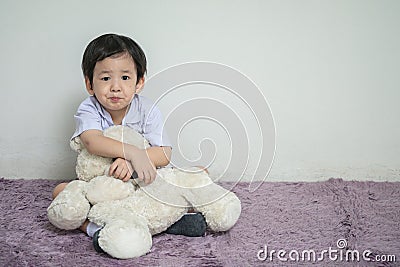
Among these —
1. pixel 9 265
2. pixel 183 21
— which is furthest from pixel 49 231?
pixel 183 21

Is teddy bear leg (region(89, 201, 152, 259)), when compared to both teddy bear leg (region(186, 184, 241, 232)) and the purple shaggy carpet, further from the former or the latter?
teddy bear leg (region(186, 184, 241, 232))

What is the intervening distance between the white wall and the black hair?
254 millimetres

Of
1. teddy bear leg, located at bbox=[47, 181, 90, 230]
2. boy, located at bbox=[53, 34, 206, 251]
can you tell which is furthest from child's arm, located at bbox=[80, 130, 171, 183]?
teddy bear leg, located at bbox=[47, 181, 90, 230]

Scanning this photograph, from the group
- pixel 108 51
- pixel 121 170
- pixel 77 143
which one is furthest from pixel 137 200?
pixel 108 51

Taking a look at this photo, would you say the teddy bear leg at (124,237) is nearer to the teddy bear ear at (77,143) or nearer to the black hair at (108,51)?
the teddy bear ear at (77,143)

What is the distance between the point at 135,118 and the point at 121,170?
0.66 feet

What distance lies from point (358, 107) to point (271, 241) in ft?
2.25

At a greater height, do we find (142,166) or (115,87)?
(115,87)

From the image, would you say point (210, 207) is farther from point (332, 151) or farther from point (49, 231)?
point (332, 151)

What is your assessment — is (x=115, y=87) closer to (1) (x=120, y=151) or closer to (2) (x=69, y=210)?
(1) (x=120, y=151)

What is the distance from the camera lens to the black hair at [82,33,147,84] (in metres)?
1.30

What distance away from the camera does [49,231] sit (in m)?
1.23

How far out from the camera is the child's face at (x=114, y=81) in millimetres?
1296

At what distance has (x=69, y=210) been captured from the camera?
1.16m
